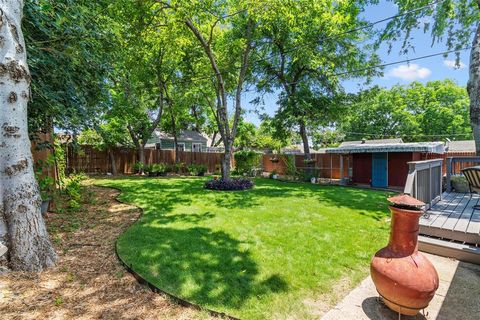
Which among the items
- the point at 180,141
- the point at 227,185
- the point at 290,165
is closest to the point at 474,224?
the point at 227,185

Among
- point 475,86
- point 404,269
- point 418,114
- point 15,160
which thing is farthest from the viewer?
point 418,114

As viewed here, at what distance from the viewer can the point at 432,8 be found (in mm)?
8203

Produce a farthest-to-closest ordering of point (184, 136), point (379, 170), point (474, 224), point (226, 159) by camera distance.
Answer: point (184, 136), point (379, 170), point (226, 159), point (474, 224)

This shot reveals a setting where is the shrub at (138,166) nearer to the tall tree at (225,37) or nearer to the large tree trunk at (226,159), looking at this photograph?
the tall tree at (225,37)

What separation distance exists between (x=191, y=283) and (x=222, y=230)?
1885 millimetres

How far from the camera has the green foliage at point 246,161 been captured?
15898 mm

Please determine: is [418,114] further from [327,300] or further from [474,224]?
[327,300]

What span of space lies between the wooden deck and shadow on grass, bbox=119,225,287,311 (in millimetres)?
2729

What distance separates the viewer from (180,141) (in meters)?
24.3

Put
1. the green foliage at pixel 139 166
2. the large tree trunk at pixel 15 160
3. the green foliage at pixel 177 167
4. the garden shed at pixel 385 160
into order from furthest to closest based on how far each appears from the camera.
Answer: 1. the green foliage at pixel 177 167
2. the green foliage at pixel 139 166
3. the garden shed at pixel 385 160
4. the large tree trunk at pixel 15 160

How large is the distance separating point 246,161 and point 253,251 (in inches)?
488

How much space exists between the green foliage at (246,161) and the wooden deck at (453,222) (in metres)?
11.1

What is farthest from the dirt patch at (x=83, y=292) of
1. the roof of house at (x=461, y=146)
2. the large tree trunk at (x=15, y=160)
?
the roof of house at (x=461, y=146)

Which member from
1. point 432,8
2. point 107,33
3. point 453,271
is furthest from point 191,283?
point 432,8
